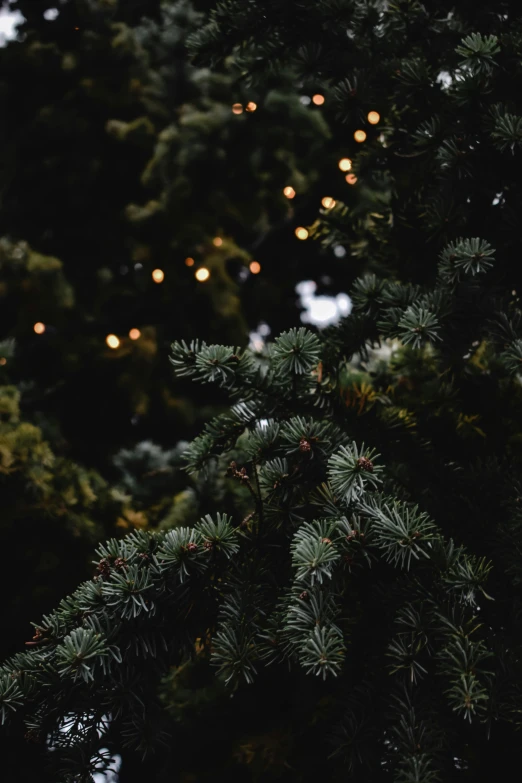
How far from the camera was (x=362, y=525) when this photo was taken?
129 cm

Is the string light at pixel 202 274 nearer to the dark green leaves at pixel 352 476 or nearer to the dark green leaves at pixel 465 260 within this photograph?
the dark green leaves at pixel 465 260

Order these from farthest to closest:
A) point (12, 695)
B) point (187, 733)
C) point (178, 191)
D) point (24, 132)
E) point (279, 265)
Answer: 1. point (279, 265)
2. point (24, 132)
3. point (178, 191)
4. point (187, 733)
5. point (12, 695)

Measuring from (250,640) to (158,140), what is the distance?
3.24 metres

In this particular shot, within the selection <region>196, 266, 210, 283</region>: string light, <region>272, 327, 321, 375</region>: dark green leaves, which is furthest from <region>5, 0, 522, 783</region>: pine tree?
<region>196, 266, 210, 283</region>: string light

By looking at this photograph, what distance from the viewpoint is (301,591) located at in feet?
4.03

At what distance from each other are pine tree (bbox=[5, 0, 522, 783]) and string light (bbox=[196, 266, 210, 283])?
1.60m

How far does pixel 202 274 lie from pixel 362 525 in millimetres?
2580

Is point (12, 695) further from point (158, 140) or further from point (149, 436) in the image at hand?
point (158, 140)

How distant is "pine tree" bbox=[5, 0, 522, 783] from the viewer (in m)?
1.23

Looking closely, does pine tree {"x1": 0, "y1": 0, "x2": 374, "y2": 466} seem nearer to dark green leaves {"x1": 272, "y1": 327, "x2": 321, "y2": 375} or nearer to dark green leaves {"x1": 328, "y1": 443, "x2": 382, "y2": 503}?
dark green leaves {"x1": 272, "y1": 327, "x2": 321, "y2": 375}

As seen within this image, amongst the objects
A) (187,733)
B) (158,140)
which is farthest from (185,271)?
(187,733)

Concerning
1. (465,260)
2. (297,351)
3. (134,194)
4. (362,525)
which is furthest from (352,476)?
(134,194)

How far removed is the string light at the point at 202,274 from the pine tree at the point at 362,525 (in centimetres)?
160

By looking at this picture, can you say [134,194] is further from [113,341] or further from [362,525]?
[362,525]
